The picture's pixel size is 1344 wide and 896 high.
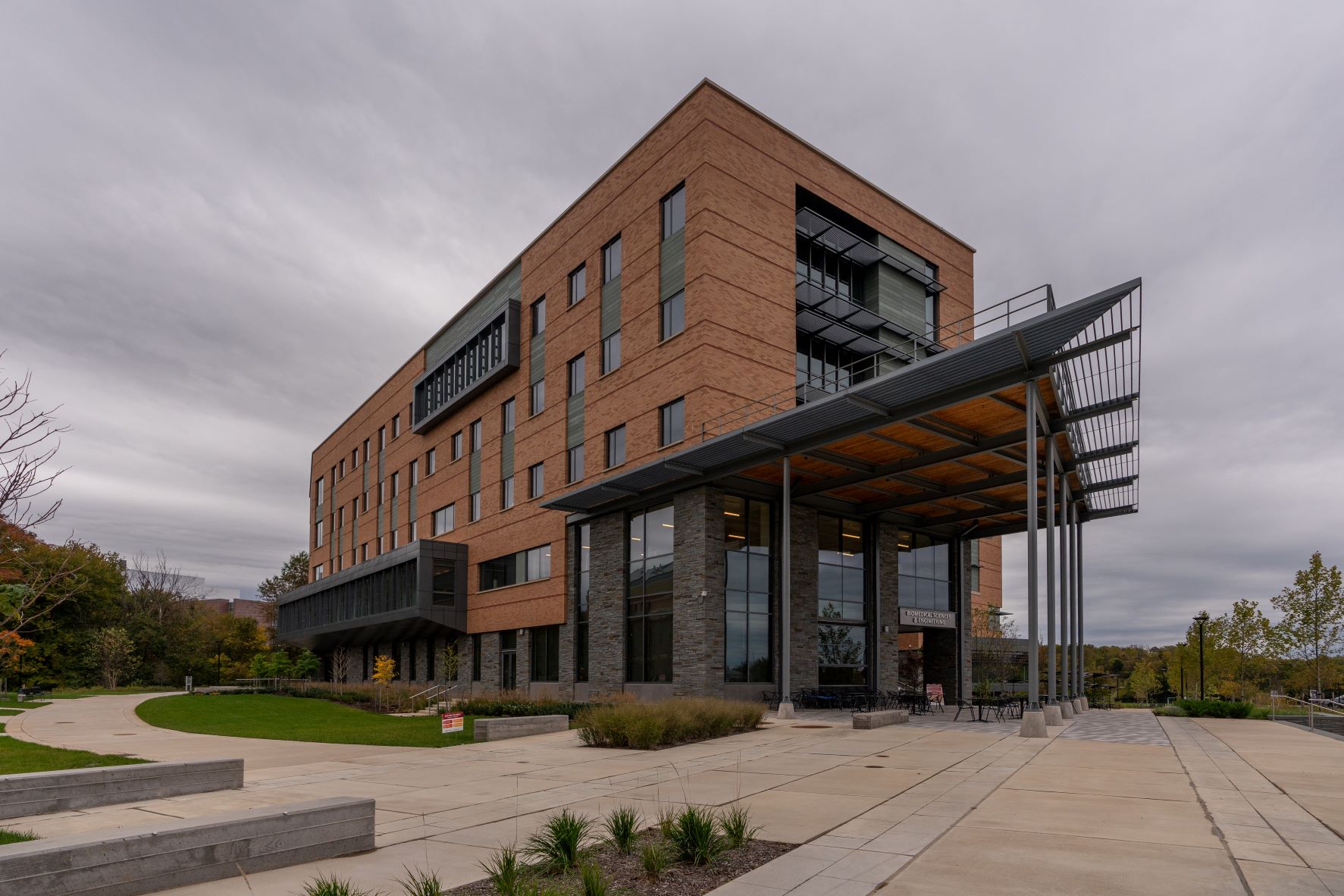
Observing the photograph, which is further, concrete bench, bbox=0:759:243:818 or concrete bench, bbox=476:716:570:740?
concrete bench, bbox=476:716:570:740

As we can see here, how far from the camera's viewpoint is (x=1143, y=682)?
5738 centimetres

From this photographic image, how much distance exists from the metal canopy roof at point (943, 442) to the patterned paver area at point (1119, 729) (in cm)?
765

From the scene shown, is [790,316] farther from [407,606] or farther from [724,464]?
[407,606]

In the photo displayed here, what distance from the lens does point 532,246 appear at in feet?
142

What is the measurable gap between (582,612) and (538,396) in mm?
11060

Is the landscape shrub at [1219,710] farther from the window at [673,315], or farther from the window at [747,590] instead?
the window at [673,315]

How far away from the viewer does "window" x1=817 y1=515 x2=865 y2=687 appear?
32.3 metres

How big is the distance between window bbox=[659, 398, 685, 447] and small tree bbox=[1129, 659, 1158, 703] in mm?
42020

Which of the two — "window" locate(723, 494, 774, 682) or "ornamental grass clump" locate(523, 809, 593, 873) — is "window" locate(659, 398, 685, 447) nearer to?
"window" locate(723, 494, 774, 682)

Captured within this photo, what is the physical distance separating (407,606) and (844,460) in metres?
30.6

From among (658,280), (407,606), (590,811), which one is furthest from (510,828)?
(407,606)

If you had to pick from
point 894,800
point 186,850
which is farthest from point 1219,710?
point 186,850

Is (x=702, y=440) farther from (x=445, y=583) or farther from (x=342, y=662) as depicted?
(x=342, y=662)

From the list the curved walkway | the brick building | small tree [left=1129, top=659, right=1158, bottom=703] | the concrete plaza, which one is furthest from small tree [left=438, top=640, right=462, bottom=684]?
small tree [left=1129, top=659, right=1158, bottom=703]
